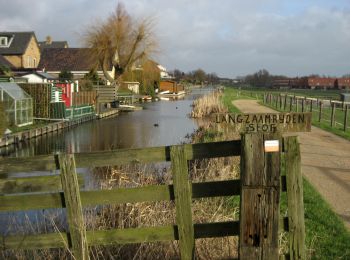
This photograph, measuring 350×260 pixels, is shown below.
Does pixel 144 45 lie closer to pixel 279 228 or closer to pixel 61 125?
pixel 61 125

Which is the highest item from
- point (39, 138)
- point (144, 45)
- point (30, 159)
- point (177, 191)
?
point (144, 45)

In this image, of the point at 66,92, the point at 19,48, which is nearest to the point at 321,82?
the point at 19,48

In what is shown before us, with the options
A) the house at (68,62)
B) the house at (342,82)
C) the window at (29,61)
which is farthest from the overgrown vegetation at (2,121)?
the house at (342,82)

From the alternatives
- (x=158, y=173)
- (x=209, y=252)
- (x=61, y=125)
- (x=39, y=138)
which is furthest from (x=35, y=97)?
(x=209, y=252)

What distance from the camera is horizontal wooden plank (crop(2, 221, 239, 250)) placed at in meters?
4.30

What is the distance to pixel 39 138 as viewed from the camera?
24047mm

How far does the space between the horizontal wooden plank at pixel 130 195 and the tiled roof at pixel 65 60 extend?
57101 mm

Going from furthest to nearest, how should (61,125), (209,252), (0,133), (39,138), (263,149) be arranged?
(61,125), (39,138), (0,133), (209,252), (263,149)

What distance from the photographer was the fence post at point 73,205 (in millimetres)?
4242

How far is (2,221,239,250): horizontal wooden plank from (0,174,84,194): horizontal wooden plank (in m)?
0.45

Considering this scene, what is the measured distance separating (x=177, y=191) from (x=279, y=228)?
3.11 ft

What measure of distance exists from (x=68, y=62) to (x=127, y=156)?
2426 inches

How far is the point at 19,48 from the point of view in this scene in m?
56.8

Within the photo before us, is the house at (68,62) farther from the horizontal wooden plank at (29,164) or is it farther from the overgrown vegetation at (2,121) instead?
the horizontal wooden plank at (29,164)
